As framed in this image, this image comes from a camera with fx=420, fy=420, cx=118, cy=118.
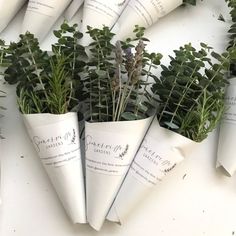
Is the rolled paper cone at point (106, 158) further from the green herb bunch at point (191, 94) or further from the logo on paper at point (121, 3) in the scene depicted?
the logo on paper at point (121, 3)

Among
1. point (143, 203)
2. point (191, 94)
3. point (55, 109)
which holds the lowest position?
point (143, 203)

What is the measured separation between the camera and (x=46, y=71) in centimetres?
81

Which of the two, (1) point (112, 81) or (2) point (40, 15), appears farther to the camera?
(2) point (40, 15)

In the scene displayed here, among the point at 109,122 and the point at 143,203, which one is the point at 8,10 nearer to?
the point at 109,122

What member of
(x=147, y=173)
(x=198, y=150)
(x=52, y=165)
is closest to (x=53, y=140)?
(x=52, y=165)

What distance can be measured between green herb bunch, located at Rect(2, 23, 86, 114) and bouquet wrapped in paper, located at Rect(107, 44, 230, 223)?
0.17 metres

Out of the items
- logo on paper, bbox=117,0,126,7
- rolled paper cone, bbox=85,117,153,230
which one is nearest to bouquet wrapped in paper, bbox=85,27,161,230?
rolled paper cone, bbox=85,117,153,230

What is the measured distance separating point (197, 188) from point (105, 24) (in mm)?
394

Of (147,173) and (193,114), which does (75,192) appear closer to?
(147,173)

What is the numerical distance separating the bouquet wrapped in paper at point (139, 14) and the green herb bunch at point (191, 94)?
0.13 m

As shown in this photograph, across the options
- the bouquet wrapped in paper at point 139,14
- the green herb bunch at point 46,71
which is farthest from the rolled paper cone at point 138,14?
the green herb bunch at point 46,71

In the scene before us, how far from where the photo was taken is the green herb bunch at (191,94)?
0.79 meters

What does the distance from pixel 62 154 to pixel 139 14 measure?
34 cm

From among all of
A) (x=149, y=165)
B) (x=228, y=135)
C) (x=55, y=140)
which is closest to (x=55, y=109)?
(x=55, y=140)
